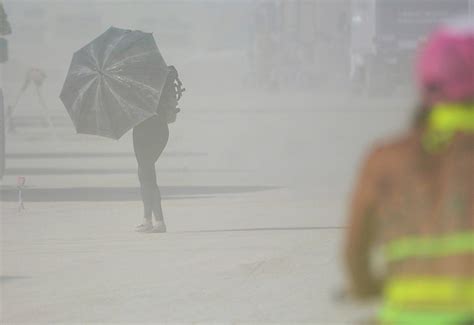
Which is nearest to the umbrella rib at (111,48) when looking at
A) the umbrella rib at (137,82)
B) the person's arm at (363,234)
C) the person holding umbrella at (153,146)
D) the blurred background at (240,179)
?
the umbrella rib at (137,82)

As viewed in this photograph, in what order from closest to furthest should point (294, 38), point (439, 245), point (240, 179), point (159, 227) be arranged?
1. point (439, 245)
2. point (159, 227)
3. point (240, 179)
4. point (294, 38)

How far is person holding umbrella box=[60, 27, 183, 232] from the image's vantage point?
12820 millimetres

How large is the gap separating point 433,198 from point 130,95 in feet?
33.3

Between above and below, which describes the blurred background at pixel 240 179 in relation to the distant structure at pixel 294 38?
above

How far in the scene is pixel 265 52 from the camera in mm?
52656

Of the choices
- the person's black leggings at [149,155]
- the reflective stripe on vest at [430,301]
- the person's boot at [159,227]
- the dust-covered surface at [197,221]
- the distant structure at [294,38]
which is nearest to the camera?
the reflective stripe on vest at [430,301]

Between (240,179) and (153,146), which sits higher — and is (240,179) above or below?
below

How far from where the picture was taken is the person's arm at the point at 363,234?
2.92 m

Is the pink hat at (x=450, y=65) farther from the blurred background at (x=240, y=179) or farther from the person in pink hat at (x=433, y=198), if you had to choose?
the blurred background at (x=240, y=179)

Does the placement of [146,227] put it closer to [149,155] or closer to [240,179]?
[149,155]

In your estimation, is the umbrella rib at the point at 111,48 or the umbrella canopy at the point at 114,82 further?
the umbrella rib at the point at 111,48

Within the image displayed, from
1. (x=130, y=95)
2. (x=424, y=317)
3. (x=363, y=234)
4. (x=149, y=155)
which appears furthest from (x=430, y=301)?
(x=130, y=95)

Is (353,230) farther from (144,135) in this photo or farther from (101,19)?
(101,19)

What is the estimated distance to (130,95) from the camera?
1296 cm
